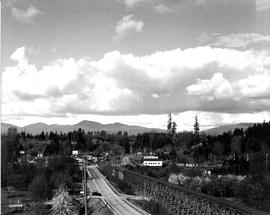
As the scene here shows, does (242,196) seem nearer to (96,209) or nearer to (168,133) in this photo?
(96,209)

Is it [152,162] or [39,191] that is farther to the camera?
[152,162]

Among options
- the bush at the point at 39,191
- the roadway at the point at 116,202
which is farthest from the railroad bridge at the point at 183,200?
the bush at the point at 39,191

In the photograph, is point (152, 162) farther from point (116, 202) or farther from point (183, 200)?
point (116, 202)

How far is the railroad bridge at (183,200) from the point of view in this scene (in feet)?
138

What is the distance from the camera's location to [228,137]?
482 ft

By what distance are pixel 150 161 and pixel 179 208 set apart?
234 feet

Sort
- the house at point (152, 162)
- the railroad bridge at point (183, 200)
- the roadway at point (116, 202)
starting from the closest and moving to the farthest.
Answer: the railroad bridge at point (183, 200) < the roadway at point (116, 202) < the house at point (152, 162)

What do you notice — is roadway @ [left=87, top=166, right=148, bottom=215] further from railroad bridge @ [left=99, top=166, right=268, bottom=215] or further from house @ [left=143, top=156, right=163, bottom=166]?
house @ [left=143, top=156, right=163, bottom=166]

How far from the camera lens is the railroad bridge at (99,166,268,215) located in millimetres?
42156

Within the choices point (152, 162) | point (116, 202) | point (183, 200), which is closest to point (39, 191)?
point (116, 202)

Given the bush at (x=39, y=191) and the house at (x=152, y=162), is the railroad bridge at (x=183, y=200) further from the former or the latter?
the house at (x=152, y=162)

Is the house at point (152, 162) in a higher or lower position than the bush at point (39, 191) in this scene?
lower

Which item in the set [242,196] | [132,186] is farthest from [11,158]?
[242,196]

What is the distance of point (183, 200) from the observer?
5559 centimetres
